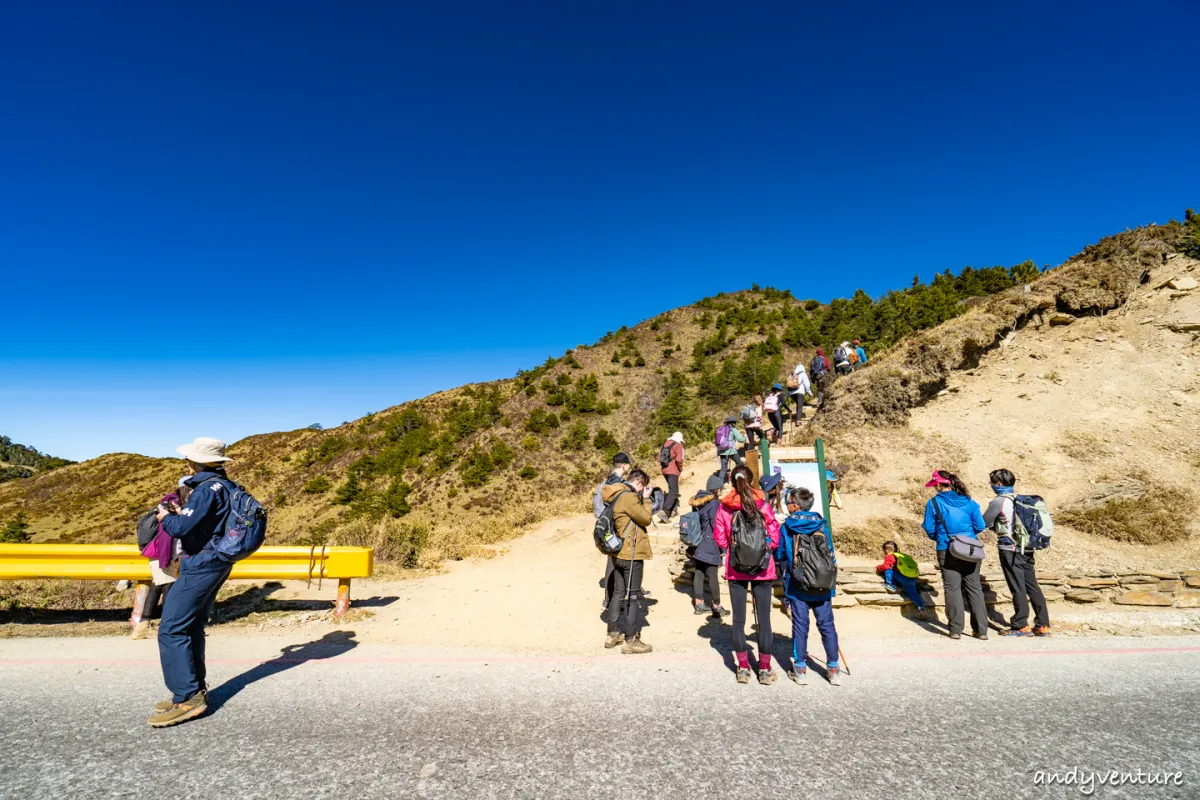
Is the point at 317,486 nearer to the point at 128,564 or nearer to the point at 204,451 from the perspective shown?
the point at 128,564

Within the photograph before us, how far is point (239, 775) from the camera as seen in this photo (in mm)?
3062

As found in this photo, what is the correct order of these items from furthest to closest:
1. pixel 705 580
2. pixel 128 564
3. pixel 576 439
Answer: pixel 576 439 < pixel 705 580 < pixel 128 564

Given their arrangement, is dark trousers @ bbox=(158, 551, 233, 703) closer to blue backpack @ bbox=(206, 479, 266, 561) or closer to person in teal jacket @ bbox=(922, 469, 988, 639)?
blue backpack @ bbox=(206, 479, 266, 561)

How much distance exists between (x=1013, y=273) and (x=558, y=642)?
39.6 m

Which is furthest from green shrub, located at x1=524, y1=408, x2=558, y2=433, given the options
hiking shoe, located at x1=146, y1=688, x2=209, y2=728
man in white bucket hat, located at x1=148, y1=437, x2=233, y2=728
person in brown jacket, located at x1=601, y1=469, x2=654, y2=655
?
hiking shoe, located at x1=146, y1=688, x2=209, y2=728

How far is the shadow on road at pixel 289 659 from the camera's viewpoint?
14.1 feet

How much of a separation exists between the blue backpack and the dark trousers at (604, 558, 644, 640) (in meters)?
3.33

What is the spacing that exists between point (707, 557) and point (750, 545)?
1985 millimetres

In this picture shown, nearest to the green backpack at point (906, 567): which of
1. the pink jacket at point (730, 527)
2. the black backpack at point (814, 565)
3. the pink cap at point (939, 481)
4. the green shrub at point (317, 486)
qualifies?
the pink cap at point (939, 481)

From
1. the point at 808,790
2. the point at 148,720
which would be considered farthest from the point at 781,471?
the point at 148,720

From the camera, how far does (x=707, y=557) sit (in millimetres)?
6410

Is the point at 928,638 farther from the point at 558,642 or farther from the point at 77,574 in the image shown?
the point at 77,574

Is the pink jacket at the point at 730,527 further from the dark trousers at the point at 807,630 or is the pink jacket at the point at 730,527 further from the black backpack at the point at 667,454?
the black backpack at the point at 667,454

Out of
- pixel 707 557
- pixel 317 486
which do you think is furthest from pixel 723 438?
pixel 317 486
